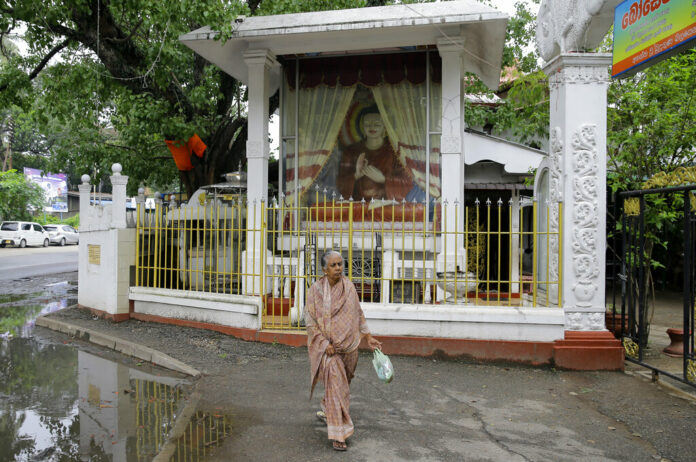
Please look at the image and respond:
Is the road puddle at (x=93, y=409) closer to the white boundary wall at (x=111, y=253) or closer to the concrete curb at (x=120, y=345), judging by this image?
the concrete curb at (x=120, y=345)

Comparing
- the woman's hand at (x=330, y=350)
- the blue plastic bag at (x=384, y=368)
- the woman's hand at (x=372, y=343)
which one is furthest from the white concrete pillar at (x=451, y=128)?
the woman's hand at (x=330, y=350)

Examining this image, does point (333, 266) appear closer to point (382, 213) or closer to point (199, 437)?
point (199, 437)

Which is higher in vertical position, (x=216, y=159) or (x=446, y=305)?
(x=216, y=159)

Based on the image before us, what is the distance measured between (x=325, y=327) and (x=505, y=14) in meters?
5.26

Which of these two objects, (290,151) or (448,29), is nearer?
(448,29)

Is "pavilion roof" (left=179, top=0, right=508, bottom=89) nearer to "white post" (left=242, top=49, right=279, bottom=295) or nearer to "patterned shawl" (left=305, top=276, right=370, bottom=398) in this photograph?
"white post" (left=242, top=49, right=279, bottom=295)

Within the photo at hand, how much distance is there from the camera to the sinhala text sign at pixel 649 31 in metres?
4.12

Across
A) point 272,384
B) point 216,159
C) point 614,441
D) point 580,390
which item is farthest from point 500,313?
point 216,159

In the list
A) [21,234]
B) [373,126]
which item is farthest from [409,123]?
[21,234]

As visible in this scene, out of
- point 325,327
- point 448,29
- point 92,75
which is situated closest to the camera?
point 325,327

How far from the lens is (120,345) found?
24.5 feet

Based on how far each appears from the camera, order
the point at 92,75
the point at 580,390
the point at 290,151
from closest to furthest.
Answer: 1. the point at 580,390
2. the point at 290,151
3. the point at 92,75

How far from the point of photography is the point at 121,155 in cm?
1398

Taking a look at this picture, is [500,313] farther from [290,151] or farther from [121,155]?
[121,155]
